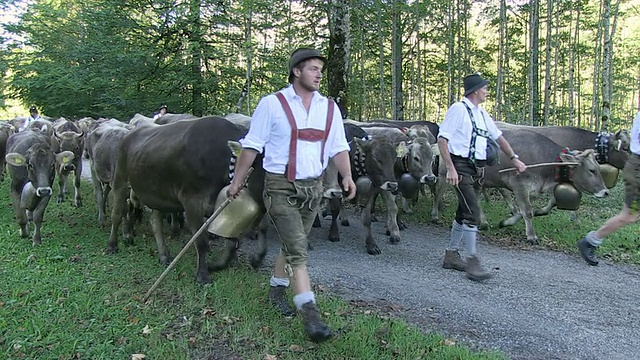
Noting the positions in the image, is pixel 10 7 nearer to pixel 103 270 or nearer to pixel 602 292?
pixel 103 270

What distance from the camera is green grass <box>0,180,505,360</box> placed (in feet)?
13.1

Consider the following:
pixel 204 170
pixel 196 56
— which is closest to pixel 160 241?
pixel 204 170

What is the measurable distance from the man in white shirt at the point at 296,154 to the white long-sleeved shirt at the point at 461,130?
229 cm

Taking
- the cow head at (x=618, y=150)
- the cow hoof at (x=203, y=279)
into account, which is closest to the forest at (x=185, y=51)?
the cow head at (x=618, y=150)

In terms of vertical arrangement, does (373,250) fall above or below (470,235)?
below

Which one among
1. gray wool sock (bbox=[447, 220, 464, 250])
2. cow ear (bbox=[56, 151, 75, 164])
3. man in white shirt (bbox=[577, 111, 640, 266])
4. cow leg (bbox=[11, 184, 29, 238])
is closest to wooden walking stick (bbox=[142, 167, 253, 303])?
gray wool sock (bbox=[447, 220, 464, 250])

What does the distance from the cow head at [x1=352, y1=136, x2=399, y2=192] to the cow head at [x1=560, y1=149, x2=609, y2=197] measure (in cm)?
335

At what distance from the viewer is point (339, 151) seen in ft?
13.9

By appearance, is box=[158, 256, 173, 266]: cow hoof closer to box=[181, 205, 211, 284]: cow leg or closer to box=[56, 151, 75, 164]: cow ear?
box=[181, 205, 211, 284]: cow leg

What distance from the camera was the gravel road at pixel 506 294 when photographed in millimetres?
4344

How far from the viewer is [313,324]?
3832 mm

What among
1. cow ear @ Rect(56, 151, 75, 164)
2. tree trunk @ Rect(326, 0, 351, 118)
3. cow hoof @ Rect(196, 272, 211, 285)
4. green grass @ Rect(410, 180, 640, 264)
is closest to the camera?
cow hoof @ Rect(196, 272, 211, 285)

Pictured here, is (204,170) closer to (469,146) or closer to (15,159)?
(469,146)

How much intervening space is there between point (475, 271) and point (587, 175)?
11.8ft
